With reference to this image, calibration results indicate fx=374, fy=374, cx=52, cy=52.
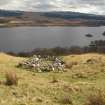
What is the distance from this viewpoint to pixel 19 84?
14.2 m

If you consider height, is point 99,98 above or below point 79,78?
above

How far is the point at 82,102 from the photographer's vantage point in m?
11.4

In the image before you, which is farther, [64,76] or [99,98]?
[64,76]

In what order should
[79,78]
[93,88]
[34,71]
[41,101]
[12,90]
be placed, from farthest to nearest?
[34,71] → [79,78] → [93,88] → [12,90] → [41,101]

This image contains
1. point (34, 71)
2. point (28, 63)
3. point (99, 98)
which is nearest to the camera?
point (99, 98)

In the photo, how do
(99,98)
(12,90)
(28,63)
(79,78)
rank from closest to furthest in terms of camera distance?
(99,98), (12,90), (79,78), (28,63)

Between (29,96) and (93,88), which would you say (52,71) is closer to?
(93,88)

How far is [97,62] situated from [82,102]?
13.5m

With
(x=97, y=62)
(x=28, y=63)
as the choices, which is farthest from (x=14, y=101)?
(x=97, y=62)

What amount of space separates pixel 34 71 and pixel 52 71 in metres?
1.00

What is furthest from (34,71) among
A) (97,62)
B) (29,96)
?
(29,96)

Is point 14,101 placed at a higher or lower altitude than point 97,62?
higher

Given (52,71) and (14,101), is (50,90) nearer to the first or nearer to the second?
(14,101)

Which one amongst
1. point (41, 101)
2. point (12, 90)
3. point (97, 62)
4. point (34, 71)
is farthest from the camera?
point (97, 62)
